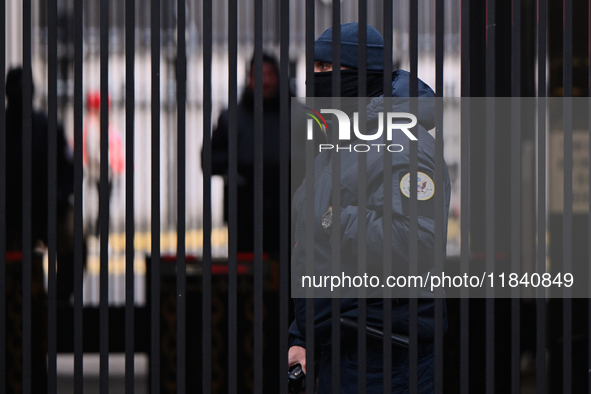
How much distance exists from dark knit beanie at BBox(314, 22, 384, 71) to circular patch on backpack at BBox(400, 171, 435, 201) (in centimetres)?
40

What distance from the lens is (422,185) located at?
7.42 feet

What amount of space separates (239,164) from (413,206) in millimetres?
695

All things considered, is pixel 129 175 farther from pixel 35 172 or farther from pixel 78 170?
pixel 35 172

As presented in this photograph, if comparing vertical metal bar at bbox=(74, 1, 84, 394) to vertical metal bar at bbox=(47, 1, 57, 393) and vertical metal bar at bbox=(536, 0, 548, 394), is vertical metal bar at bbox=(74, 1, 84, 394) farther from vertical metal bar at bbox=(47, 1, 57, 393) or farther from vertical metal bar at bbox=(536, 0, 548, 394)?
vertical metal bar at bbox=(536, 0, 548, 394)

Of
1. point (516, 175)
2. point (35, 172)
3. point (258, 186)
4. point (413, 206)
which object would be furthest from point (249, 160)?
point (35, 172)

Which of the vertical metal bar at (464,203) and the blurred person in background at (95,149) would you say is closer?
the vertical metal bar at (464,203)

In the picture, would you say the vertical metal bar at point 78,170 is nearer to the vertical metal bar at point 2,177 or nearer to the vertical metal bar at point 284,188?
the vertical metal bar at point 2,177

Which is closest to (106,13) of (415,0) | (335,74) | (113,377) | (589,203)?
(335,74)

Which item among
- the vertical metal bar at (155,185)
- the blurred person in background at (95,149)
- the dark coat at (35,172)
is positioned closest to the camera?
the vertical metal bar at (155,185)

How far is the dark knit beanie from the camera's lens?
90.9 inches

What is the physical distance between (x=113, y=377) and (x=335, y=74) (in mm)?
2824

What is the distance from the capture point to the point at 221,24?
8.17 feet

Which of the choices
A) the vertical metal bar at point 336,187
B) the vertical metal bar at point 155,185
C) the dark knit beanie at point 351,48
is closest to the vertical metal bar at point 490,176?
the dark knit beanie at point 351,48

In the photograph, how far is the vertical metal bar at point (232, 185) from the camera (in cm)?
222
